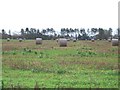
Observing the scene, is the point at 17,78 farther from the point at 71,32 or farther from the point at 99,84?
the point at 71,32

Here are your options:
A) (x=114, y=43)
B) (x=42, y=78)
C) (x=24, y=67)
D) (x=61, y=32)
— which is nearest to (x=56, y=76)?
(x=42, y=78)

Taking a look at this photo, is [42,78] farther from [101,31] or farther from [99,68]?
[101,31]

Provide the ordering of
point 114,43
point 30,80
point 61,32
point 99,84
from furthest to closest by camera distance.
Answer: point 61,32
point 114,43
point 30,80
point 99,84

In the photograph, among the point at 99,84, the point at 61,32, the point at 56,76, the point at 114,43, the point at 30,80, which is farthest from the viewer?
the point at 61,32

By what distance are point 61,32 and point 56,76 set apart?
462ft

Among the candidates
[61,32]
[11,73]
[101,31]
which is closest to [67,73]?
[11,73]

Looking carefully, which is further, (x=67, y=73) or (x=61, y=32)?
(x=61, y=32)

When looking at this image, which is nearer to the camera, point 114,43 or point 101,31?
point 114,43

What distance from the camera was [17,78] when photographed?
53.1 feet

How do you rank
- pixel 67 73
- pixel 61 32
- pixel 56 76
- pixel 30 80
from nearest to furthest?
pixel 30 80 → pixel 56 76 → pixel 67 73 → pixel 61 32

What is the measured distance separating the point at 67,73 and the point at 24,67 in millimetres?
3248

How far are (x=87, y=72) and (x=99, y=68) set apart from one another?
81.8 inches

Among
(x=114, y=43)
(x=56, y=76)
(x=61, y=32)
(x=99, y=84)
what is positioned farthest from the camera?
(x=61, y=32)

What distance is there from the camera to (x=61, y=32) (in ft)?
516
